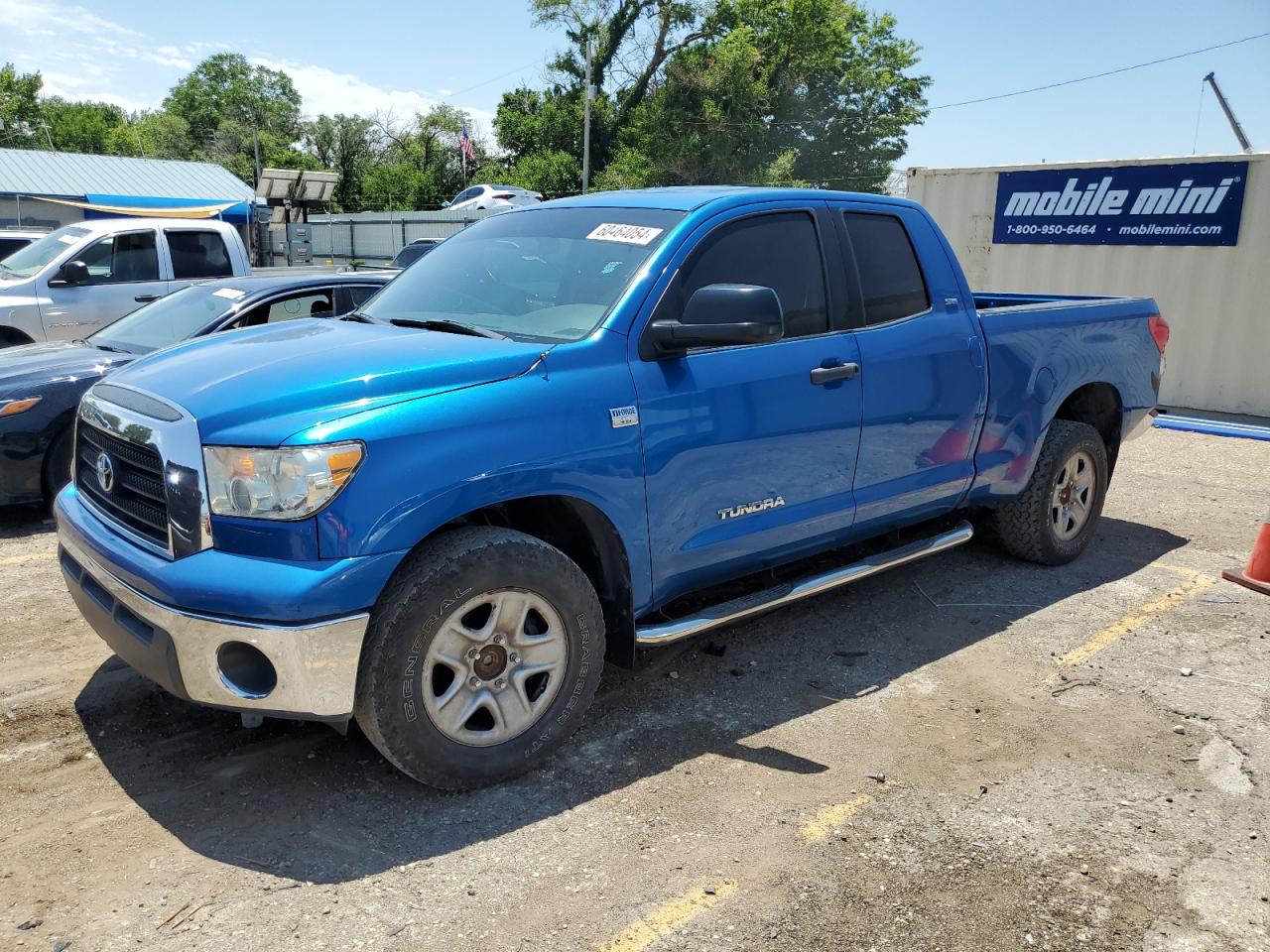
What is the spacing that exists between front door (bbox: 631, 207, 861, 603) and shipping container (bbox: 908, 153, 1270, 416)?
28.0 ft

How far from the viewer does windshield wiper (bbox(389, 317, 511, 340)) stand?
3704mm

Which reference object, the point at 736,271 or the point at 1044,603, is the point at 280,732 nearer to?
the point at 736,271

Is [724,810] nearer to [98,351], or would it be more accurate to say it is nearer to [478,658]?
[478,658]

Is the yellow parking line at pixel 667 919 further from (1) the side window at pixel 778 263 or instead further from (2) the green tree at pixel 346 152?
(2) the green tree at pixel 346 152

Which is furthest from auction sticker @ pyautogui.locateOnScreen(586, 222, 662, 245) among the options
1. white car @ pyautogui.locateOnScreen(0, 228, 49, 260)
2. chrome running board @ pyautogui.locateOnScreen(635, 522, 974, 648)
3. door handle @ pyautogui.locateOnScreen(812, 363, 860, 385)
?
white car @ pyautogui.locateOnScreen(0, 228, 49, 260)

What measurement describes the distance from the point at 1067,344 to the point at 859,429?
183cm

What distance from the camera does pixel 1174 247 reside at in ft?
36.6

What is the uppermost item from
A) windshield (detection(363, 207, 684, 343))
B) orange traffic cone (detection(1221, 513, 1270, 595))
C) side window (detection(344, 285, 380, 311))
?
windshield (detection(363, 207, 684, 343))

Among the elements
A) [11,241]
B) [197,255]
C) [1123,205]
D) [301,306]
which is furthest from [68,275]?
[1123,205]

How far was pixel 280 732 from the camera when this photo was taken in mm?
3701

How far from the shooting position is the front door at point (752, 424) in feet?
12.0

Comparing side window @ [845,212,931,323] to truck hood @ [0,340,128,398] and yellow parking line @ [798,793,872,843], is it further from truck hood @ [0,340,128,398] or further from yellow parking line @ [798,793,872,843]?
truck hood @ [0,340,128,398]

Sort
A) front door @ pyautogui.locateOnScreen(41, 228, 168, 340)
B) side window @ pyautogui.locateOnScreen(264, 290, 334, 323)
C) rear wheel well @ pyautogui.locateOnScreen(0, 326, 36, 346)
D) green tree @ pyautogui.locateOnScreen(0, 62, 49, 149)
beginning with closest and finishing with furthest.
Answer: side window @ pyautogui.locateOnScreen(264, 290, 334, 323) → rear wheel well @ pyautogui.locateOnScreen(0, 326, 36, 346) → front door @ pyautogui.locateOnScreen(41, 228, 168, 340) → green tree @ pyautogui.locateOnScreen(0, 62, 49, 149)

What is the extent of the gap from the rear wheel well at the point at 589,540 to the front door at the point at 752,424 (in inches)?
6.3
